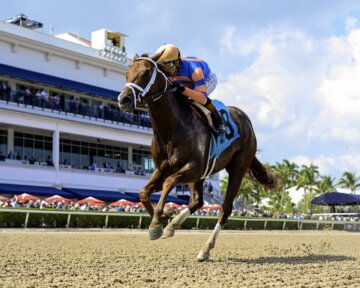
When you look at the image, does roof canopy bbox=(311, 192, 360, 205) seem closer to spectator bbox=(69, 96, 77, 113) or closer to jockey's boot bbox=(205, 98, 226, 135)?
spectator bbox=(69, 96, 77, 113)

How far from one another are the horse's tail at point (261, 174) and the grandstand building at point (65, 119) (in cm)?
1965

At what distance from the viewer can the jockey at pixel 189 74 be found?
666 cm

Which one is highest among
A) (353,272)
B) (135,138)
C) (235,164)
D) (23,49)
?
(23,49)

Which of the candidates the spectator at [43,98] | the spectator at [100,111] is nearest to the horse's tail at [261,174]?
the spectator at [43,98]

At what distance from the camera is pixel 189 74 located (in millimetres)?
7008

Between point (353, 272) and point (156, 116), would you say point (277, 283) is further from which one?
point (156, 116)

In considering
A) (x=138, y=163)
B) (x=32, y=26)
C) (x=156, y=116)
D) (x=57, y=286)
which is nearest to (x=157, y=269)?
(x=57, y=286)

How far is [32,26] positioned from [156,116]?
30.2m

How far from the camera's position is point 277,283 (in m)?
4.64

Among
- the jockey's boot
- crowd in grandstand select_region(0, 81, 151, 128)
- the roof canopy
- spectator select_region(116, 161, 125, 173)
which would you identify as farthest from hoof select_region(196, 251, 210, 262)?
spectator select_region(116, 161, 125, 173)

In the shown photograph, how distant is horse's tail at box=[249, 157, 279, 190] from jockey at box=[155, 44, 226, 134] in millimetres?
1741

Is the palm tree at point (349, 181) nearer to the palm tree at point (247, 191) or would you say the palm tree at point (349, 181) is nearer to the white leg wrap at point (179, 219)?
the palm tree at point (247, 191)

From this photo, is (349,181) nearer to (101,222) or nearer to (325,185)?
(325,185)

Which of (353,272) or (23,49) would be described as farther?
(23,49)
